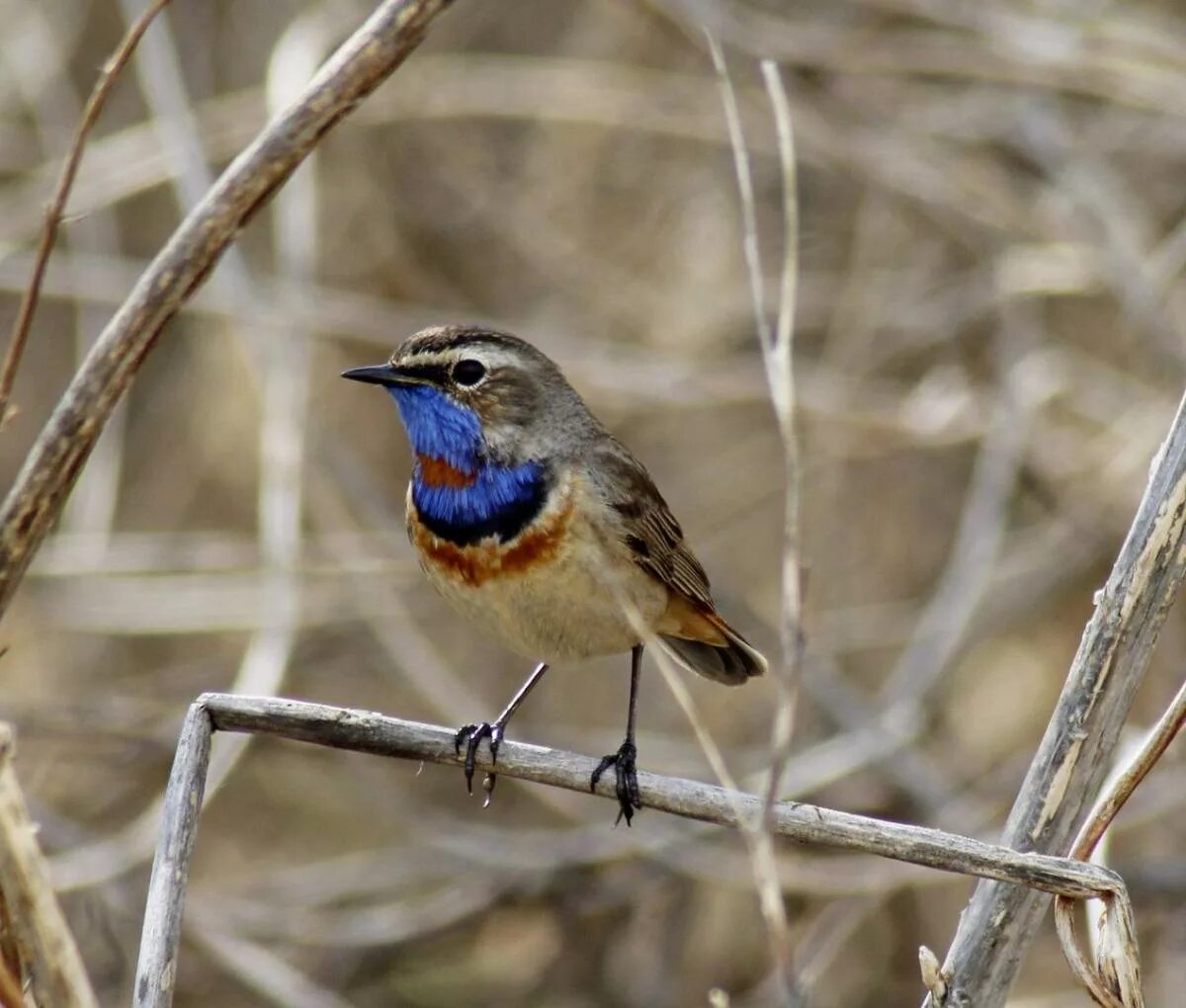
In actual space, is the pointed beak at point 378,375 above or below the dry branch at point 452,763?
above

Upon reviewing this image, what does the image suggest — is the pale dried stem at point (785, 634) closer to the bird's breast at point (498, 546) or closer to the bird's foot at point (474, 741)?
the bird's foot at point (474, 741)

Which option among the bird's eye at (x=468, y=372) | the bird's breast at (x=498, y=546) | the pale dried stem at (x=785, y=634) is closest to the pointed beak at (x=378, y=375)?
the bird's eye at (x=468, y=372)

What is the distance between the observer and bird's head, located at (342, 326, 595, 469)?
12.6ft

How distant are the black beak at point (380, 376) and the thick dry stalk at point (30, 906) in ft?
5.69

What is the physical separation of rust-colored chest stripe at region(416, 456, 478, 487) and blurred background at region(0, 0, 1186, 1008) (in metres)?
1.49

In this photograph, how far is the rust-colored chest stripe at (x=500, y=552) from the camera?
12.2ft

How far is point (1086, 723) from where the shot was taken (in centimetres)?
255

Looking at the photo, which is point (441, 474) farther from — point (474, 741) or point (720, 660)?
point (720, 660)

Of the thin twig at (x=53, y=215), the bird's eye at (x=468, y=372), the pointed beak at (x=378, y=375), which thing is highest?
the bird's eye at (x=468, y=372)

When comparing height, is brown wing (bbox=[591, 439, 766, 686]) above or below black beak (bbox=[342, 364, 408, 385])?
below

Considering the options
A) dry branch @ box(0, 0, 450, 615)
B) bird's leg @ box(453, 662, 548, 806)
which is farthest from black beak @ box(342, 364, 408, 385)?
dry branch @ box(0, 0, 450, 615)

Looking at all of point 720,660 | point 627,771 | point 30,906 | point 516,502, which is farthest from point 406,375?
point 30,906

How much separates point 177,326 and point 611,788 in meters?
5.80

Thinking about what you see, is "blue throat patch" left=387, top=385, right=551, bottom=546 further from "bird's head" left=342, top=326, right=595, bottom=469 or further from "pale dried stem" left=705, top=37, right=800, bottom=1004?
"pale dried stem" left=705, top=37, right=800, bottom=1004
